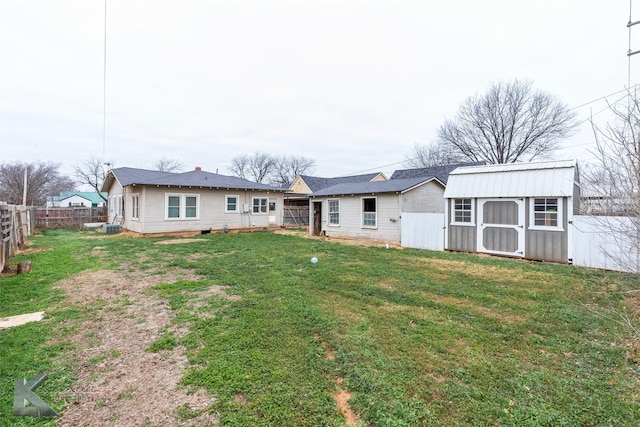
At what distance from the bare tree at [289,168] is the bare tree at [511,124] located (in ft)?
101

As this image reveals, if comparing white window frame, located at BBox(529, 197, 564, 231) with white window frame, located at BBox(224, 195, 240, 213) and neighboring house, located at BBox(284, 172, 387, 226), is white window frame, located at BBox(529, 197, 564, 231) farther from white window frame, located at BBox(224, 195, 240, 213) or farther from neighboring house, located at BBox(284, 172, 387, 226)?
white window frame, located at BBox(224, 195, 240, 213)

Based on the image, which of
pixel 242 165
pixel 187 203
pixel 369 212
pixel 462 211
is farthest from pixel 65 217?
pixel 242 165

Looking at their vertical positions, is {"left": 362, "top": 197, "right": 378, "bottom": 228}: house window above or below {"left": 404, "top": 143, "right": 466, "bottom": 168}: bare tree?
below

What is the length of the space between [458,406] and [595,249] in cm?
896

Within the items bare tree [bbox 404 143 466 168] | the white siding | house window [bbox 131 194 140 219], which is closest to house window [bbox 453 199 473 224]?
the white siding

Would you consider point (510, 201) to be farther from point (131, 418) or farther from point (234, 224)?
point (234, 224)

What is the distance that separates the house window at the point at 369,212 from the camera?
1393 cm

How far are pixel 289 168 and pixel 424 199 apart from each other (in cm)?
4291

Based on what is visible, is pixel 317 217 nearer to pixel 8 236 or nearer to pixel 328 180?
pixel 8 236

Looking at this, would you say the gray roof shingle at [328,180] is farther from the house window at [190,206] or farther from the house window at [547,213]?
the house window at [547,213]

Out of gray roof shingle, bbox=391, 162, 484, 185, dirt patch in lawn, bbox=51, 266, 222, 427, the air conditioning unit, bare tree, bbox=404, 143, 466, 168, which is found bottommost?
dirt patch in lawn, bbox=51, 266, 222, 427

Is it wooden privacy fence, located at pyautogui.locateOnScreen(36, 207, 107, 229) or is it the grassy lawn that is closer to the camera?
the grassy lawn

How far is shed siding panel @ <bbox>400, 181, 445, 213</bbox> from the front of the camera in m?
13.1

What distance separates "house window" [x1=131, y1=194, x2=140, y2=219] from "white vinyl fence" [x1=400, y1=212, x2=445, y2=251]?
1364 cm
